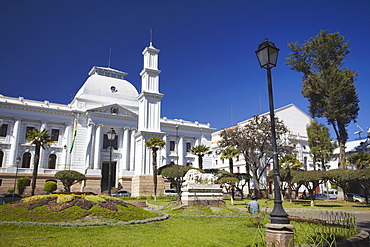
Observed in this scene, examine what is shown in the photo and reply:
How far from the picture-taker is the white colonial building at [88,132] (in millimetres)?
45219

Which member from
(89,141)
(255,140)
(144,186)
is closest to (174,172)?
(144,186)

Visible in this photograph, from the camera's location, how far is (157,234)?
28.2 feet

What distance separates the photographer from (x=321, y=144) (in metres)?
47.3

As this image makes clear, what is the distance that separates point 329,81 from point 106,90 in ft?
131

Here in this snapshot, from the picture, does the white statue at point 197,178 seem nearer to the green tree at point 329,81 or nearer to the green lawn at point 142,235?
the green lawn at point 142,235

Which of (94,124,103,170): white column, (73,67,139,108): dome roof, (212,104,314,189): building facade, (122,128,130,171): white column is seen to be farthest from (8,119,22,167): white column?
(212,104,314,189): building facade

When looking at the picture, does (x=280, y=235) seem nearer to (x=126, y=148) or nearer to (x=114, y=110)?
(x=126, y=148)

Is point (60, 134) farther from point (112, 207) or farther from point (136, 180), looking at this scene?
point (112, 207)

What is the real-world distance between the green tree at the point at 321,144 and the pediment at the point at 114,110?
31.9 metres

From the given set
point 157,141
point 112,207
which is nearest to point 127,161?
point 157,141

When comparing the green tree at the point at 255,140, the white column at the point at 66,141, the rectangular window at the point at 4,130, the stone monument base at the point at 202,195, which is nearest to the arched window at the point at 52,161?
the white column at the point at 66,141

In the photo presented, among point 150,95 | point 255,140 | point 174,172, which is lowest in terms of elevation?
point 174,172

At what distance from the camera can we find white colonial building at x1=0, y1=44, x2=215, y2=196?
45219mm

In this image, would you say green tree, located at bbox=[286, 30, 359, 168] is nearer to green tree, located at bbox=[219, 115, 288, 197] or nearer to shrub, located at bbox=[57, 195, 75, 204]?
green tree, located at bbox=[219, 115, 288, 197]
